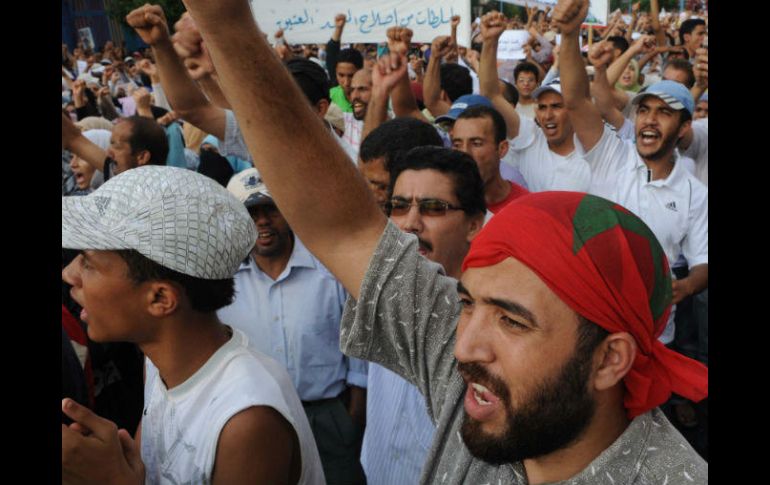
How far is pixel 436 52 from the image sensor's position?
19.0ft

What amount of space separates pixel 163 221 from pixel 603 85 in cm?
425

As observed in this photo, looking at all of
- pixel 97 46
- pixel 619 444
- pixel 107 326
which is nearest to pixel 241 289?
pixel 107 326

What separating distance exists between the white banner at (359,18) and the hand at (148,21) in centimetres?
494

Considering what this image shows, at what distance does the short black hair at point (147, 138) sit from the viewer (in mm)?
4488

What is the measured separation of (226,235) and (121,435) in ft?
1.75

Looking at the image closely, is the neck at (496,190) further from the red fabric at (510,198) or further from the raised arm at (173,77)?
the raised arm at (173,77)

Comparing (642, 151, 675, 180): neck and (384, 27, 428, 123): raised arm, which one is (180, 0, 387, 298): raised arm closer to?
(384, 27, 428, 123): raised arm

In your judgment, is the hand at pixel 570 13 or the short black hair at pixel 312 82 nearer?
A: the hand at pixel 570 13

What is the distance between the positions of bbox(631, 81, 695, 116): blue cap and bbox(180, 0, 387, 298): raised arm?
3.41m

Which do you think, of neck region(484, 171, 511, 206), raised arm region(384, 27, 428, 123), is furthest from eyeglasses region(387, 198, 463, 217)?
raised arm region(384, 27, 428, 123)

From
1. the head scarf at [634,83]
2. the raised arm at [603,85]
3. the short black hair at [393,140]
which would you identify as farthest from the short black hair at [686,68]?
the short black hair at [393,140]

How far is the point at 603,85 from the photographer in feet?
17.6

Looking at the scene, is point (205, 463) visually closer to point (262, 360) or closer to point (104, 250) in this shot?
A: point (262, 360)
